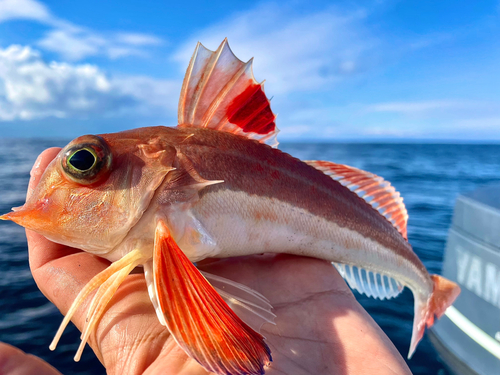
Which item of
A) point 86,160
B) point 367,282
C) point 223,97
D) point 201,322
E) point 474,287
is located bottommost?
point 474,287

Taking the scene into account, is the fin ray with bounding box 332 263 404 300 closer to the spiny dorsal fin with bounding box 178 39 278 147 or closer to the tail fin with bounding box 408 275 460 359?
the tail fin with bounding box 408 275 460 359

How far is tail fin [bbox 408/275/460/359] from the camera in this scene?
3633mm

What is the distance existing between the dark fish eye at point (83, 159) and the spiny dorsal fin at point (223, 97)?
0.79m

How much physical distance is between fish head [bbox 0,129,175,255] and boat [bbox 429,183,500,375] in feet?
15.3

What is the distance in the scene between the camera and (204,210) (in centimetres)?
216

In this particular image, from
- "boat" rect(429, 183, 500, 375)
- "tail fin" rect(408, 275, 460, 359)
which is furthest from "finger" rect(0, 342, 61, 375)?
"boat" rect(429, 183, 500, 375)

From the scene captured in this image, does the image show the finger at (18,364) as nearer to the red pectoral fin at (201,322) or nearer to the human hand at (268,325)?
the human hand at (268,325)

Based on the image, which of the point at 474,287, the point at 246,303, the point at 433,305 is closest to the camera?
the point at 246,303

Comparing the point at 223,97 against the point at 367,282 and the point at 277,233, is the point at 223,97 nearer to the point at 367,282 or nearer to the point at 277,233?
the point at 277,233

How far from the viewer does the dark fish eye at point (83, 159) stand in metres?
1.86

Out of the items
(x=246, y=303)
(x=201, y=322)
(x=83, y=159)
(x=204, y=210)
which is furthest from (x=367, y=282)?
(x=83, y=159)

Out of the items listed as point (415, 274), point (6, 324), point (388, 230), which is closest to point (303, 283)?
point (388, 230)

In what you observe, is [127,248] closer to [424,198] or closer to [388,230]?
[388,230]

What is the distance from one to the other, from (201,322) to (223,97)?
1.68 m
